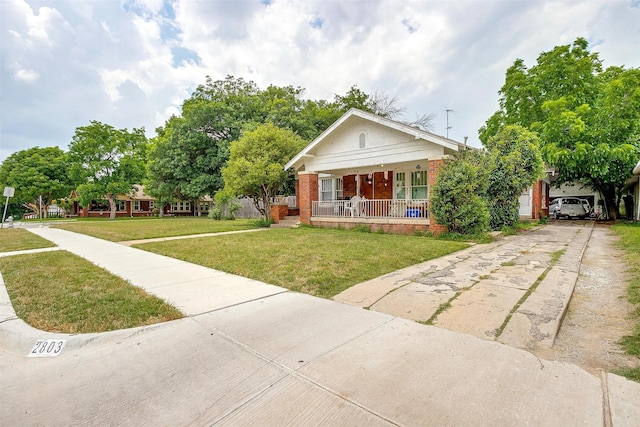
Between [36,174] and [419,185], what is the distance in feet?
139

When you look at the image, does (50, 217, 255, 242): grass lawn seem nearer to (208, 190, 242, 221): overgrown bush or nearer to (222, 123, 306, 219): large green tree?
(222, 123, 306, 219): large green tree

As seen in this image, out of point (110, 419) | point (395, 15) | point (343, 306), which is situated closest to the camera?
point (110, 419)

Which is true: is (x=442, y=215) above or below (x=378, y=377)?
above

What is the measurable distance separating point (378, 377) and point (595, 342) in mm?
2438

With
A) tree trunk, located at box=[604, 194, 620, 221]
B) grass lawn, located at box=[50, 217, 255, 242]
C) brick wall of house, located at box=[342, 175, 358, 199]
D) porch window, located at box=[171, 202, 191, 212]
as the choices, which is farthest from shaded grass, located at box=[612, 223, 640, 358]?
porch window, located at box=[171, 202, 191, 212]

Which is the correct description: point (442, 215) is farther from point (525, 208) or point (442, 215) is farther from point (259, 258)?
point (525, 208)

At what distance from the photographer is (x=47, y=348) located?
303cm

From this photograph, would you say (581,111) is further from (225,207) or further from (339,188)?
(225,207)

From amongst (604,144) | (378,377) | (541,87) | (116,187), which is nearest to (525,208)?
(604,144)

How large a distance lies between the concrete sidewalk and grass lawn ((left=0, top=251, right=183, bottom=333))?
0.25m

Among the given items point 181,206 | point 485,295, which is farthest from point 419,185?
point 181,206

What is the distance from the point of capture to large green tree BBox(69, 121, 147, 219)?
29766 millimetres

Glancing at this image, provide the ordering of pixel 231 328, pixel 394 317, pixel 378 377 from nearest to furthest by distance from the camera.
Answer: pixel 378 377, pixel 231 328, pixel 394 317

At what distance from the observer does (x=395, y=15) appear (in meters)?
12.8
